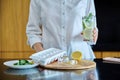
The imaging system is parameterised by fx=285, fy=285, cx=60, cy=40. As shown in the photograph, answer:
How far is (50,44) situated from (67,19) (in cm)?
18

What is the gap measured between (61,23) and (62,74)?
22.6 inches

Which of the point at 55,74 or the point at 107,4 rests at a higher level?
the point at 107,4

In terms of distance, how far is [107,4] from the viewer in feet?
10.0

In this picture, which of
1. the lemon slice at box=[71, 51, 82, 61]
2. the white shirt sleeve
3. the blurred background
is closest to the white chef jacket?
the white shirt sleeve

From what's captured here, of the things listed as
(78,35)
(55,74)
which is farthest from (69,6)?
(55,74)

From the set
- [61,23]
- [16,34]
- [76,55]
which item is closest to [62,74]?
[76,55]

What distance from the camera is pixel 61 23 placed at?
1686 mm

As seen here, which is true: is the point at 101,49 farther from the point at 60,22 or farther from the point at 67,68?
the point at 67,68

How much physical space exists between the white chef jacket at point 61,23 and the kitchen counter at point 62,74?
373 mm

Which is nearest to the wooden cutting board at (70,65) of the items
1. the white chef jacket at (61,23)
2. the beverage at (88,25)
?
the beverage at (88,25)

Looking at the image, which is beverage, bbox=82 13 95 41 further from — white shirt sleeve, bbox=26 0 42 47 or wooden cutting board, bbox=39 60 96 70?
white shirt sleeve, bbox=26 0 42 47

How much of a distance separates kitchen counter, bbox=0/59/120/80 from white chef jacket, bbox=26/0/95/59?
37cm

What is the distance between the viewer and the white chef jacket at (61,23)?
1683mm

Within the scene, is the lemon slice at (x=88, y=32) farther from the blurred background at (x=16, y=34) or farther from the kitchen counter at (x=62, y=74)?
the blurred background at (x=16, y=34)
